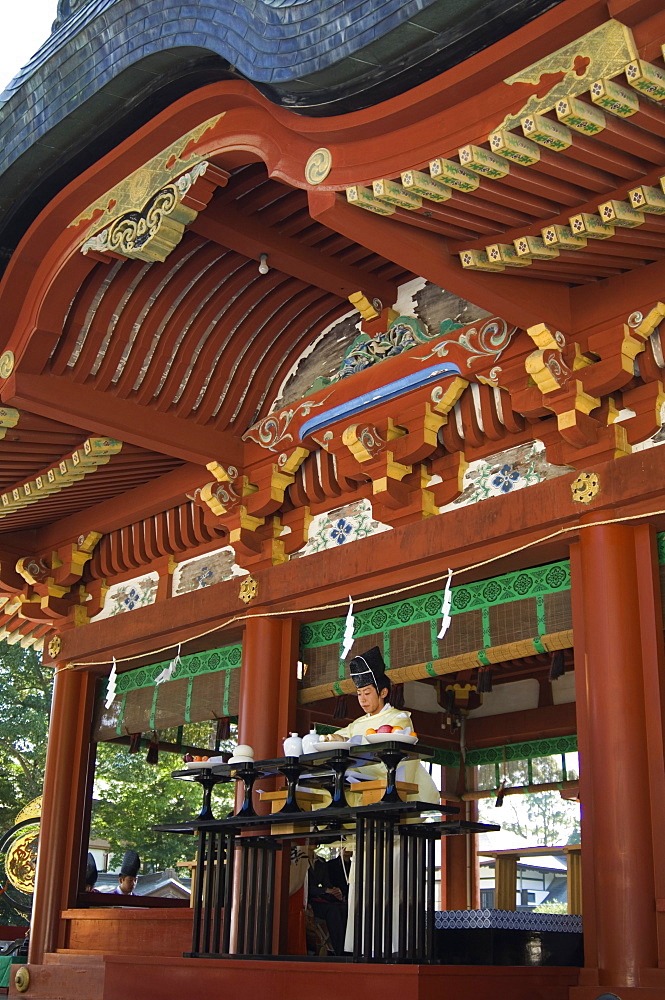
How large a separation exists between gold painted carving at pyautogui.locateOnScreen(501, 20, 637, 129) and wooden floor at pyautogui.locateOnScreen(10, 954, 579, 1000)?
3031 millimetres

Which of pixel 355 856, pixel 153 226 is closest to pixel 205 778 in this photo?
pixel 355 856

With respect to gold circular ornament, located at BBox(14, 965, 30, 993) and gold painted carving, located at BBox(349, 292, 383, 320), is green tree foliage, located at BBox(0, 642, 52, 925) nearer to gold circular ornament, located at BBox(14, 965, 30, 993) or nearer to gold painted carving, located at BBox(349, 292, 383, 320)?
gold circular ornament, located at BBox(14, 965, 30, 993)

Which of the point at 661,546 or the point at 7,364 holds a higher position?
the point at 7,364

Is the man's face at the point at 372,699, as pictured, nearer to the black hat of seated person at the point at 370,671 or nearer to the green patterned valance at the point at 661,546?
the black hat of seated person at the point at 370,671

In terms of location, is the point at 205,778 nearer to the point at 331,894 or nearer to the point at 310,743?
the point at 310,743

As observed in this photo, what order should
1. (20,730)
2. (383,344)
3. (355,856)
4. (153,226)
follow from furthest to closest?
(20,730) → (383,344) → (153,226) → (355,856)

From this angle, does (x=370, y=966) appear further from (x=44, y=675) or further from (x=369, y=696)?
(x=44, y=675)

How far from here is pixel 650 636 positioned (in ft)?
14.9

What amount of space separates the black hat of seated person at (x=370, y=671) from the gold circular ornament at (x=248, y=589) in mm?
1459

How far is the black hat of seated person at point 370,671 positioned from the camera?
16.2 feet

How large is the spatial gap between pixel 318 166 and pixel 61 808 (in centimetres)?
504

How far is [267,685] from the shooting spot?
611cm

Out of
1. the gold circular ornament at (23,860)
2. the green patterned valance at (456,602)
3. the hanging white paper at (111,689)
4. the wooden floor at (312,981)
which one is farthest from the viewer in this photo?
the gold circular ornament at (23,860)

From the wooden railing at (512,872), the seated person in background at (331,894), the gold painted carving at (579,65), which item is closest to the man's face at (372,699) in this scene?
the seated person in background at (331,894)
